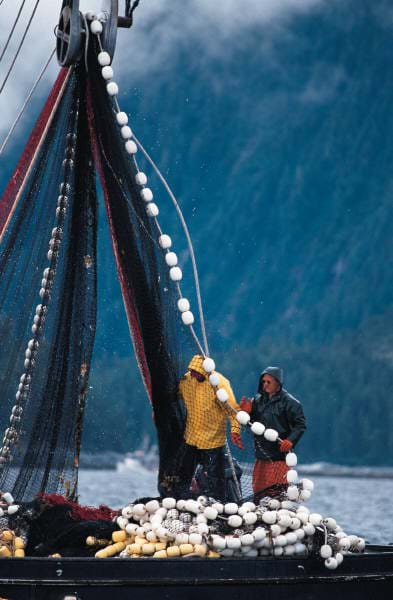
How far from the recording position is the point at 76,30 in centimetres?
1132

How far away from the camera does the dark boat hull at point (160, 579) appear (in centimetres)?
927

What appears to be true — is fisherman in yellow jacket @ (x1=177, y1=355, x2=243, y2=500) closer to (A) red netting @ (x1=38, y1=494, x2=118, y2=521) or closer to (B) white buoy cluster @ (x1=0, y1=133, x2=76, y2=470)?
(A) red netting @ (x1=38, y1=494, x2=118, y2=521)

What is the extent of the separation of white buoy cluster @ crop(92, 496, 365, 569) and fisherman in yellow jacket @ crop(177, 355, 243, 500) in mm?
829

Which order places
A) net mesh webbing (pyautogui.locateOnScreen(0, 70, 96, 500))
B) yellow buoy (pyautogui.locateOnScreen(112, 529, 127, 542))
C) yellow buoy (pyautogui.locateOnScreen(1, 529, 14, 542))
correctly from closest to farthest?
1. yellow buoy (pyautogui.locateOnScreen(112, 529, 127, 542))
2. yellow buoy (pyautogui.locateOnScreen(1, 529, 14, 542))
3. net mesh webbing (pyautogui.locateOnScreen(0, 70, 96, 500))

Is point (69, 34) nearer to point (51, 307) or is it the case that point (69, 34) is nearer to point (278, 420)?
point (51, 307)

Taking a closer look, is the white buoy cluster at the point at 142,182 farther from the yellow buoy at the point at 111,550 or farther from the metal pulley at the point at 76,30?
the yellow buoy at the point at 111,550

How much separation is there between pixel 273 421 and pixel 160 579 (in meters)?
2.15

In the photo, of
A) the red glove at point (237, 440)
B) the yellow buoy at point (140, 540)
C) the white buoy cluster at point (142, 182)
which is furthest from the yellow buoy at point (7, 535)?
the white buoy cluster at point (142, 182)

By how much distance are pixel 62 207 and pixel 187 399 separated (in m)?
2.38

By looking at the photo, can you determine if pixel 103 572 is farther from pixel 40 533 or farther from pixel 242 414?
pixel 242 414

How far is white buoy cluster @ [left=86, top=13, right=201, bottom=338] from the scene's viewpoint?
35.9 feet

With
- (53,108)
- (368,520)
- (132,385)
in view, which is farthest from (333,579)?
(132,385)

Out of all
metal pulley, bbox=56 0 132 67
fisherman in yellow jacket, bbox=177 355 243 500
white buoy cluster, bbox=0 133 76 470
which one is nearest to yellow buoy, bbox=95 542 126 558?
fisherman in yellow jacket, bbox=177 355 243 500

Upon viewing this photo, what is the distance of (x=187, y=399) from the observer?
36.4 feet
